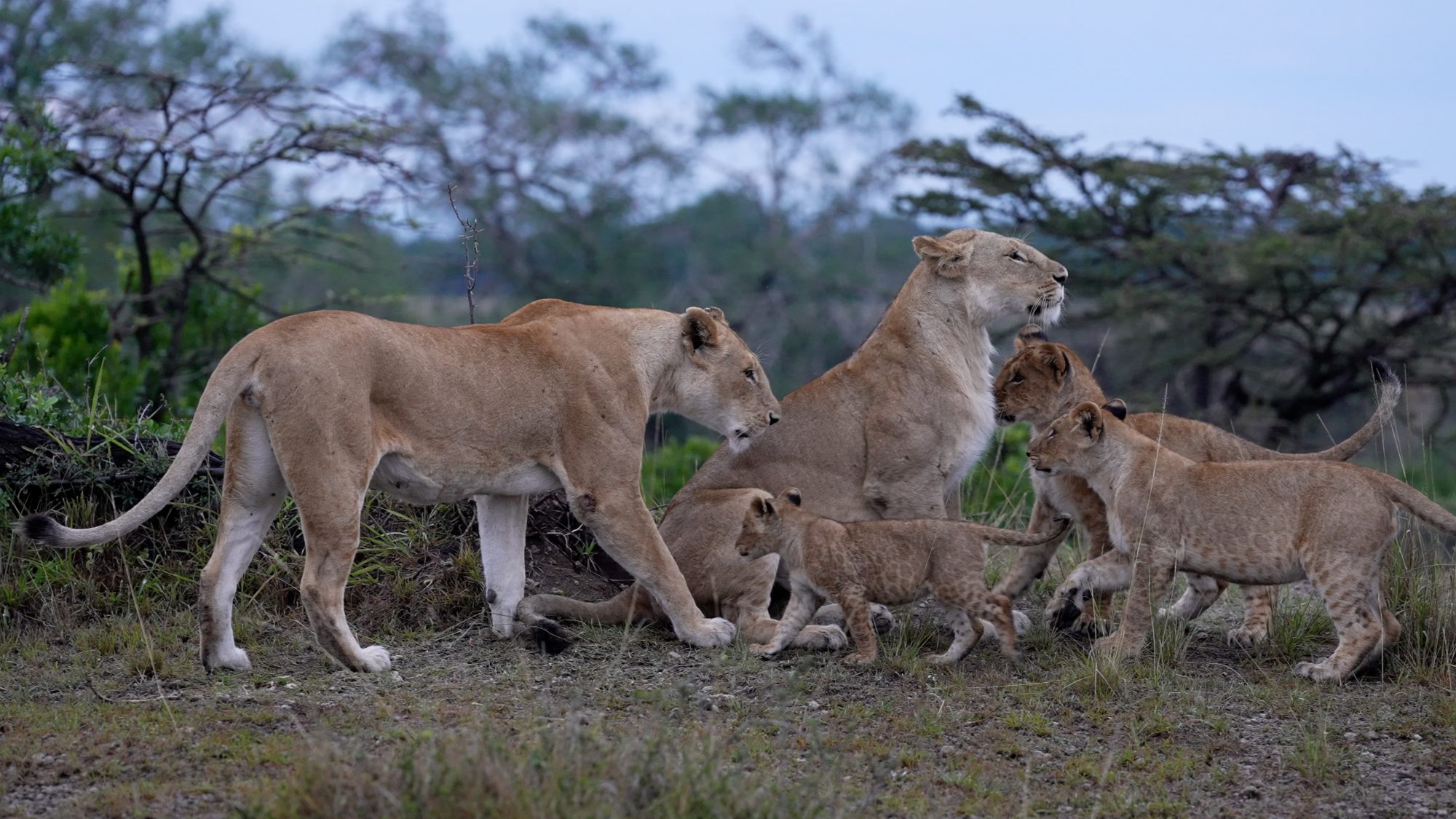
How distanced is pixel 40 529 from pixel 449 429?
1454mm

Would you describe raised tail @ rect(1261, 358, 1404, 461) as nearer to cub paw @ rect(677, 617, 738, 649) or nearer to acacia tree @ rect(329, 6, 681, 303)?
cub paw @ rect(677, 617, 738, 649)

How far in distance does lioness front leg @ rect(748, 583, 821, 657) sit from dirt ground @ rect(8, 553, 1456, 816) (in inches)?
3.8

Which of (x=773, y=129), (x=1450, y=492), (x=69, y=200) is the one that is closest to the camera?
(x=1450, y=492)

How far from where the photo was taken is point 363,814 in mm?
3742

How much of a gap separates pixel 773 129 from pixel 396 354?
25.5 metres

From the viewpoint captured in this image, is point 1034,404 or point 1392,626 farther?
point 1034,404

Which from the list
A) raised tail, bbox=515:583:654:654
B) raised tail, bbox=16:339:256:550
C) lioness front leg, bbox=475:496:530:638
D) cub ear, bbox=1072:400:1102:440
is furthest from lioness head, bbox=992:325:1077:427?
raised tail, bbox=16:339:256:550

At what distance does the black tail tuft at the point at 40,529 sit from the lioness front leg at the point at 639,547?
1.86 meters

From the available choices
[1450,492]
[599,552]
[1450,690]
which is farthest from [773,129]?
[1450,690]

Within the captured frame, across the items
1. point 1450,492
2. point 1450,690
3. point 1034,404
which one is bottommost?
point 1450,492

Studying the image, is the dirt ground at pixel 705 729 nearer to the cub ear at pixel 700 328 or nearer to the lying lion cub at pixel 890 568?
the lying lion cub at pixel 890 568

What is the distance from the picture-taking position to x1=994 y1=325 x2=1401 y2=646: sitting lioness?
6285 millimetres

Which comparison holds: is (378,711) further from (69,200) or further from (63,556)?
(69,200)

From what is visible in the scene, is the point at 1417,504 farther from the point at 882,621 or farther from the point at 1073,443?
the point at 882,621
